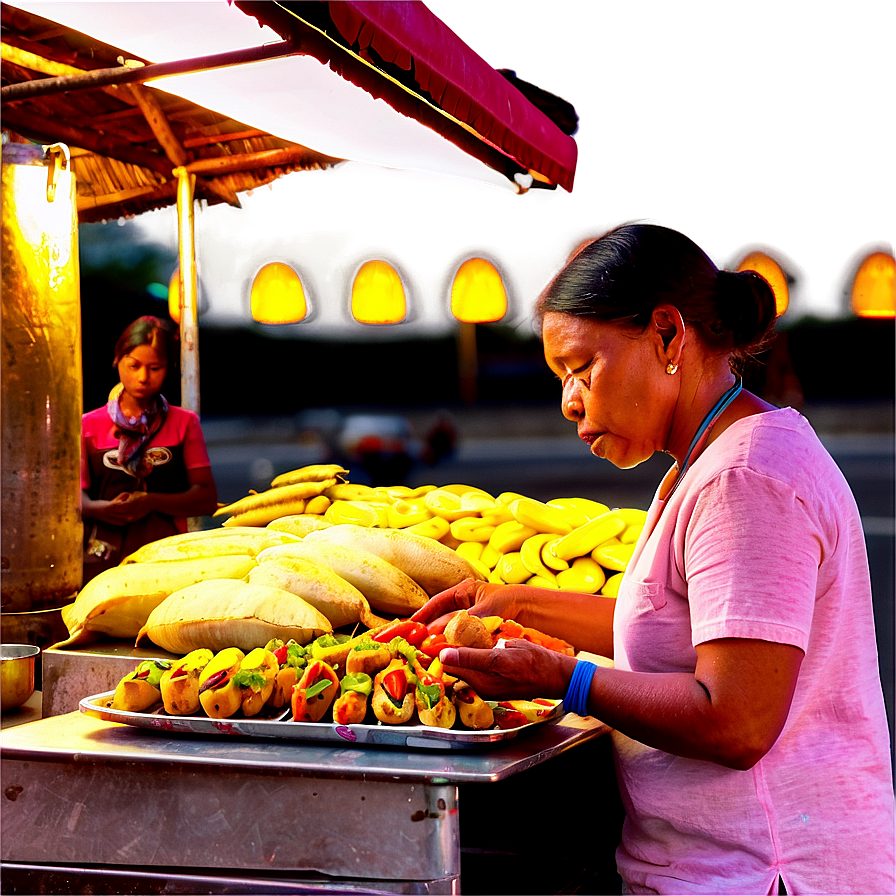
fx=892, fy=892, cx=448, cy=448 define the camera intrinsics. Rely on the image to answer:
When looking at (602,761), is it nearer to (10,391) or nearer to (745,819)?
(745,819)

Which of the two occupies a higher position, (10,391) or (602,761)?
(10,391)

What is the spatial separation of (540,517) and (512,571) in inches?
10.1

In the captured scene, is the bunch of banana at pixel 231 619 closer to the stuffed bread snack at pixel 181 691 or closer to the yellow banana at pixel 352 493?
the stuffed bread snack at pixel 181 691

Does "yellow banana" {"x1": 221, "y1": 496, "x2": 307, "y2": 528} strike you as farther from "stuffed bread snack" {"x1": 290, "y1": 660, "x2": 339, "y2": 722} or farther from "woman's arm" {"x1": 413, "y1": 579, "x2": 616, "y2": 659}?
"stuffed bread snack" {"x1": 290, "y1": 660, "x2": 339, "y2": 722}

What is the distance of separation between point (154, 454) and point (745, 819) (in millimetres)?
2789

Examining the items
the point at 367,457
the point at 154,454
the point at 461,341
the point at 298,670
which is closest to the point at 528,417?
the point at 461,341

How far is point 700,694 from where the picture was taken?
1.13 m

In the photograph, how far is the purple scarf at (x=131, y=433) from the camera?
136 inches

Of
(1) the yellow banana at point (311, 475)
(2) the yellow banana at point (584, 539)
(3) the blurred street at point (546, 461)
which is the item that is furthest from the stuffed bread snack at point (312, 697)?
(3) the blurred street at point (546, 461)

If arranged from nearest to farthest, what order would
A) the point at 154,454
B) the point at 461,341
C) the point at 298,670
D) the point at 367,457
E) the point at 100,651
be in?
1. the point at 298,670
2. the point at 100,651
3. the point at 154,454
4. the point at 367,457
5. the point at 461,341

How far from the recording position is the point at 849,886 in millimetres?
1198

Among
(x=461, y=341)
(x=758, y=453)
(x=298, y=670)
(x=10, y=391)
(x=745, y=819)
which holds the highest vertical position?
(x=461, y=341)

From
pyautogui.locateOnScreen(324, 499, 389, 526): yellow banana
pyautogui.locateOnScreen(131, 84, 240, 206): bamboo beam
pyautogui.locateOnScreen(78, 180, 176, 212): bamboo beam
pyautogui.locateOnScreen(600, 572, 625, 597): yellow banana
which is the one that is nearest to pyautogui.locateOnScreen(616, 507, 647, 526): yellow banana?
pyautogui.locateOnScreen(600, 572, 625, 597): yellow banana

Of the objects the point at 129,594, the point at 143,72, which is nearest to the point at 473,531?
the point at 129,594
